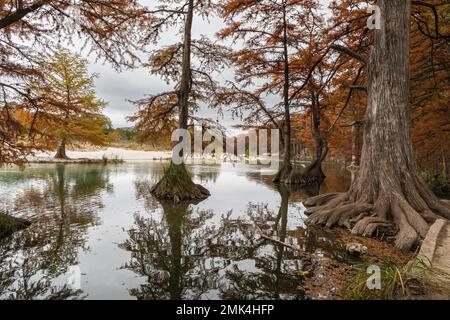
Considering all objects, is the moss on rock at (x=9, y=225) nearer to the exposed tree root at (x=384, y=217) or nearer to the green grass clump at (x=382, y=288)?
the green grass clump at (x=382, y=288)

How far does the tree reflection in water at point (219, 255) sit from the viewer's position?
11.1 ft

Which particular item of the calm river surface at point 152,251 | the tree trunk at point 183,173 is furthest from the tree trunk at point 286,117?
the calm river surface at point 152,251

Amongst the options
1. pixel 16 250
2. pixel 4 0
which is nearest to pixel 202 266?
pixel 16 250

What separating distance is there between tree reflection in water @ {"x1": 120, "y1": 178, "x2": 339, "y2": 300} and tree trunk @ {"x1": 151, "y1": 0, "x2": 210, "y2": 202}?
2.23 metres

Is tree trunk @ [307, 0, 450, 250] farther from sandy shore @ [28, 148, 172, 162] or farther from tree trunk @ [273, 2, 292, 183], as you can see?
sandy shore @ [28, 148, 172, 162]

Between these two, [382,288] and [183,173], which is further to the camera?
[183,173]

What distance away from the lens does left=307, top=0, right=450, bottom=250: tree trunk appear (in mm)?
6066

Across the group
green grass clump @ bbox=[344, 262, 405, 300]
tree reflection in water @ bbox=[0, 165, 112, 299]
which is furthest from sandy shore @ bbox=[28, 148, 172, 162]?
green grass clump @ bbox=[344, 262, 405, 300]

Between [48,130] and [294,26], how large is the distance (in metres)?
13.5

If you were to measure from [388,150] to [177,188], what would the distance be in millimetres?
6654

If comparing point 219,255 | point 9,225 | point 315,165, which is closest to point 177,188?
point 9,225

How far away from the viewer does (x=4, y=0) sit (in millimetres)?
4855

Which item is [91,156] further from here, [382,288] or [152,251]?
[382,288]

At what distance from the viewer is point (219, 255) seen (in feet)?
15.2
